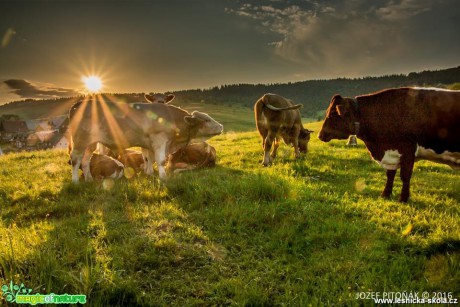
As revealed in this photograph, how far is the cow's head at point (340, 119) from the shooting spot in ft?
21.4

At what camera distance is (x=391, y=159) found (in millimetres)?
6234

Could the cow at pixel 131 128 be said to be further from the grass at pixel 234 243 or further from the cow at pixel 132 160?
the grass at pixel 234 243

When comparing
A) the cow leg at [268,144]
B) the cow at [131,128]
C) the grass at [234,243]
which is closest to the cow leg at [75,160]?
the cow at [131,128]

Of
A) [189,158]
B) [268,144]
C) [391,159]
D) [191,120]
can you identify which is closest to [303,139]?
[268,144]

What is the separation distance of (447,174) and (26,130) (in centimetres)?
→ 12253

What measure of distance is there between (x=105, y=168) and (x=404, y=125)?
8111 millimetres

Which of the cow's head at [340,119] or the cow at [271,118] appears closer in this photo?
the cow's head at [340,119]

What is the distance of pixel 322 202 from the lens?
639 cm

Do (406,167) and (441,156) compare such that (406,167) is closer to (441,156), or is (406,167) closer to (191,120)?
(441,156)

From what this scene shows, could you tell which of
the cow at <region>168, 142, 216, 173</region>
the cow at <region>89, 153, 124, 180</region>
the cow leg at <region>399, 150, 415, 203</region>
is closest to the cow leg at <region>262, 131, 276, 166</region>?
the cow at <region>168, 142, 216, 173</region>

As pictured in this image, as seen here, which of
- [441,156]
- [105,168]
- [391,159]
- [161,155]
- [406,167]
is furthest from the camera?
[105,168]

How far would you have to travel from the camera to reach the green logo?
2.96m

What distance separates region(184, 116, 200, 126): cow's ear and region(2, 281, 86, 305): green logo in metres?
6.89

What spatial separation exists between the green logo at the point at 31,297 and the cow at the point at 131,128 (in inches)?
237
